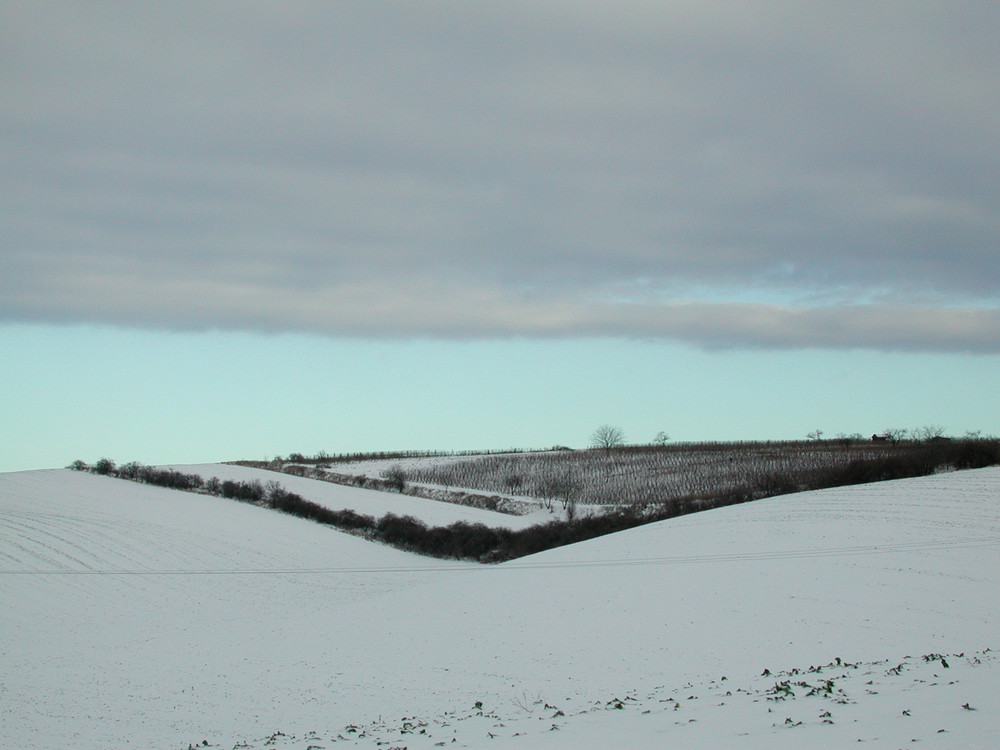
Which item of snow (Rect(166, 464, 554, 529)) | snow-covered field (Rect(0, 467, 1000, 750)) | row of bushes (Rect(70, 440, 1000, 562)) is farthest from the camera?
snow (Rect(166, 464, 554, 529))

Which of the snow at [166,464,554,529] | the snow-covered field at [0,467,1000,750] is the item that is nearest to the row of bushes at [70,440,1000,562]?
the snow at [166,464,554,529]

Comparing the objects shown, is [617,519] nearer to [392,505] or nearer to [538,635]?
[392,505]

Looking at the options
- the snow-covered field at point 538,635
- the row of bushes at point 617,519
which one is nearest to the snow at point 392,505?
the row of bushes at point 617,519

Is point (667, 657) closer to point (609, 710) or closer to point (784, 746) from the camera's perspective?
point (609, 710)

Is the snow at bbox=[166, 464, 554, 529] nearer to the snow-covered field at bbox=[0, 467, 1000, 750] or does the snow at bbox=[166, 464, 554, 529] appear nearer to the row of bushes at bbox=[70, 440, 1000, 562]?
the row of bushes at bbox=[70, 440, 1000, 562]

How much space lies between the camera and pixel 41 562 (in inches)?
1715

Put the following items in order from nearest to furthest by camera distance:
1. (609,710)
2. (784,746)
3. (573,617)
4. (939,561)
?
(784,746) → (609,710) → (573,617) → (939,561)

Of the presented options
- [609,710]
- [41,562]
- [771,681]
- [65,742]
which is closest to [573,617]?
[771,681]

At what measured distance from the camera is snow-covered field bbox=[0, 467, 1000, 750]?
14594 mm

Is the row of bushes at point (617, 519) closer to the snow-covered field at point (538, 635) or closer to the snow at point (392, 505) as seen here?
the snow at point (392, 505)

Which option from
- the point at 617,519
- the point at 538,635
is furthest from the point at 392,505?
the point at 538,635

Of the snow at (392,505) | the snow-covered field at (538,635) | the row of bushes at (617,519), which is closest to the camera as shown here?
the snow-covered field at (538,635)

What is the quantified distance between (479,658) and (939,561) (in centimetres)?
2077

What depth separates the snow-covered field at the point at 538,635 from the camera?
14594 millimetres
